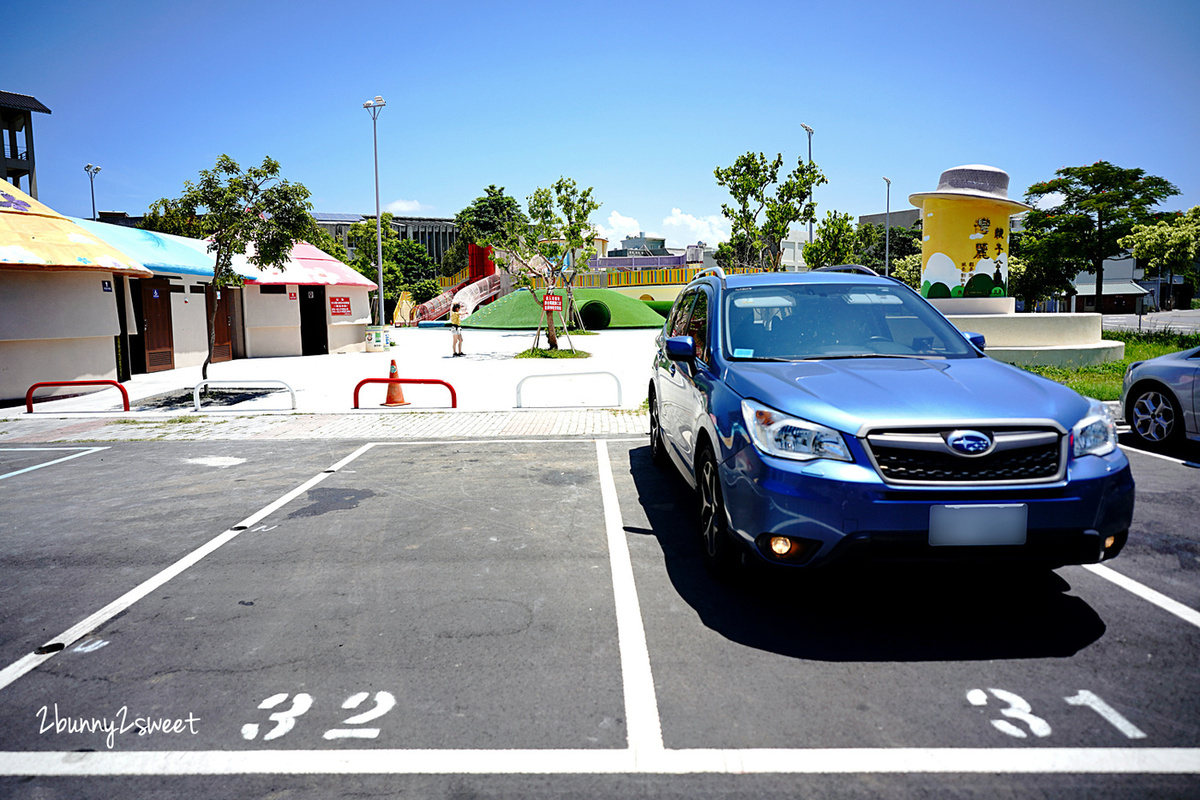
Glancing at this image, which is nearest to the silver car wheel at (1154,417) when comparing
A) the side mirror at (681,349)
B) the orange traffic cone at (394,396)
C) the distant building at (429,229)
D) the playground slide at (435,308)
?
the side mirror at (681,349)

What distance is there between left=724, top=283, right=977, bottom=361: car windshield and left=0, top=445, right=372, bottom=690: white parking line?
3891mm

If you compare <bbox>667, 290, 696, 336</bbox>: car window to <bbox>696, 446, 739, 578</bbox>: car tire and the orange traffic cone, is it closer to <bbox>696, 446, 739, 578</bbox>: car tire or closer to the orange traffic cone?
<bbox>696, 446, 739, 578</bbox>: car tire

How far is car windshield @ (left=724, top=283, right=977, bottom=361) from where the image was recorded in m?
4.84

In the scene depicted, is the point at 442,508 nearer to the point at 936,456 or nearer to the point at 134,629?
the point at 134,629

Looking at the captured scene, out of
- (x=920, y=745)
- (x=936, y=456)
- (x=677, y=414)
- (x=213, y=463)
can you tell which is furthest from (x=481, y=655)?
(x=213, y=463)

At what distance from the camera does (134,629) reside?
13.1 ft

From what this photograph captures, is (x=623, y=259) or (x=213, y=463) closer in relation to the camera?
(x=213, y=463)

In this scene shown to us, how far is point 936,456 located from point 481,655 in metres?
2.32

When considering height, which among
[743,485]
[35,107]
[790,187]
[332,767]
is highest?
[35,107]

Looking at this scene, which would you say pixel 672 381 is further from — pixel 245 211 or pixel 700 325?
pixel 245 211

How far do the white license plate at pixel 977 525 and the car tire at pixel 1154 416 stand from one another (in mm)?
6004

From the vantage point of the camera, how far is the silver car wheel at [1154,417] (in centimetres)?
791

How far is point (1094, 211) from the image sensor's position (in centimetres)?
4266


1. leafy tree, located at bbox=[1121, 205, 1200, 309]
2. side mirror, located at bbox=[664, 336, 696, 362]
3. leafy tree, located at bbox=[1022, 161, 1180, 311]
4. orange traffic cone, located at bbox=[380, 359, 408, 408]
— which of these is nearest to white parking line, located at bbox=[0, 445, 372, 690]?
side mirror, located at bbox=[664, 336, 696, 362]
